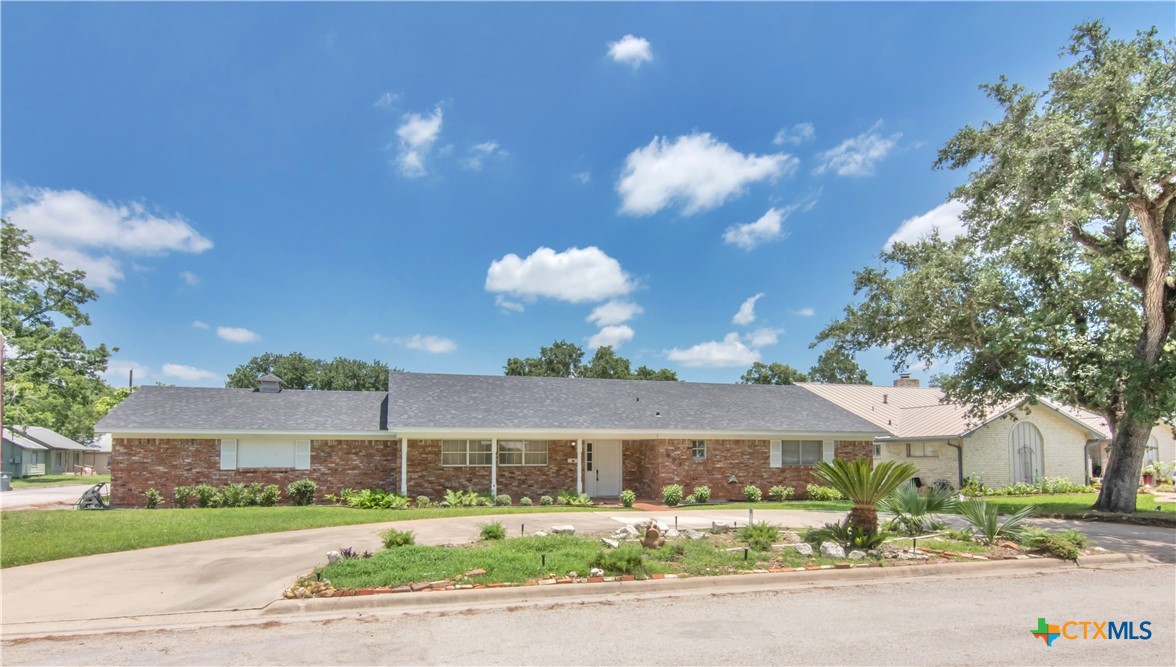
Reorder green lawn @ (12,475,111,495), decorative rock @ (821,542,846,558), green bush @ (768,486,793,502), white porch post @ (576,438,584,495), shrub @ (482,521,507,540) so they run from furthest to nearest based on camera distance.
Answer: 1. green lawn @ (12,475,111,495)
2. green bush @ (768,486,793,502)
3. white porch post @ (576,438,584,495)
4. shrub @ (482,521,507,540)
5. decorative rock @ (821,542,846,558)

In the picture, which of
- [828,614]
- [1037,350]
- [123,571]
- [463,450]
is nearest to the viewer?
[828,614]

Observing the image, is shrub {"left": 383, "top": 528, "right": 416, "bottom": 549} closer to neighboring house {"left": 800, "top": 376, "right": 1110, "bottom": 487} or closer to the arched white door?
neighboring house {"left": 800, "top": 376, "right": 1110, "bottom": 487}

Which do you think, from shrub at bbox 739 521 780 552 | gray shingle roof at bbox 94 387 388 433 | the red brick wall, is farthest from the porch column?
shrub at bbox 739 521 780 552

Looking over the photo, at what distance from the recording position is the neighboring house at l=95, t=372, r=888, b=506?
21688mm

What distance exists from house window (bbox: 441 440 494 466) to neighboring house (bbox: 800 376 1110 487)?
17.0 metres

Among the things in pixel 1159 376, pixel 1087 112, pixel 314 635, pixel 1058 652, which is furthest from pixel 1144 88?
pixel 314 635

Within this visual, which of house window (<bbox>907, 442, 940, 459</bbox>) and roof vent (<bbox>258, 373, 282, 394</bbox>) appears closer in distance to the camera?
roof vent (<bbox>258, 373, 282, 394</bbox>)

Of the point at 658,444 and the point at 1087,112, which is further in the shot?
the point at 658,444

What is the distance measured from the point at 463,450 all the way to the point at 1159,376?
19.4 metres

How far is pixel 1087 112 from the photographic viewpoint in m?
17.0

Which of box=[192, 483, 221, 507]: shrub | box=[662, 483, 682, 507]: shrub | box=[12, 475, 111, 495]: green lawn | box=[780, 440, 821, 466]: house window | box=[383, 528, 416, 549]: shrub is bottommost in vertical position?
box=[12, 475, 111, 495]: green lawn

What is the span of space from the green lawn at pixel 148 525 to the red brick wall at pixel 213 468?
2530 millimetres

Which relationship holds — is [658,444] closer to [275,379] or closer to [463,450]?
[463,450]

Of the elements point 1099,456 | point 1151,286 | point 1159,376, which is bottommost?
point 1099,456
